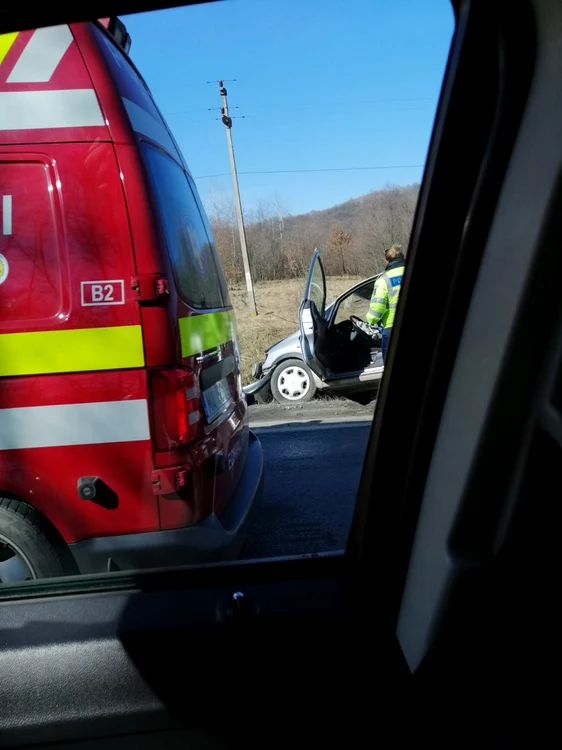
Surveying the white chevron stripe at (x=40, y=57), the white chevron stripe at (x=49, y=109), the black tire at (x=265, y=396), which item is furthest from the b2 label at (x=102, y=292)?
the black tire at (x=265, y=396)

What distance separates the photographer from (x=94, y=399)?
7.18ft

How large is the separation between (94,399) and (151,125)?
3.83 feet

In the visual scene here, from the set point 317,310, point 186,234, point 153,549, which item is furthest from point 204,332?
point 317,310

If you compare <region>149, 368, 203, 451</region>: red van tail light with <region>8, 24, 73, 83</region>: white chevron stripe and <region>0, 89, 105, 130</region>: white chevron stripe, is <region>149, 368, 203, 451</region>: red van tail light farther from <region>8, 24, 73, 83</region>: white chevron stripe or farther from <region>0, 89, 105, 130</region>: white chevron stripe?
<region>8, 24, 73, 83</region>: white chevron stripe

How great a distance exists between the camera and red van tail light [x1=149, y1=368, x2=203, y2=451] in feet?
7.29

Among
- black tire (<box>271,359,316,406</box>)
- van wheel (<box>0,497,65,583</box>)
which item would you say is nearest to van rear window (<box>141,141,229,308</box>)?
van wheel (<box>0,497,65,583</box>)

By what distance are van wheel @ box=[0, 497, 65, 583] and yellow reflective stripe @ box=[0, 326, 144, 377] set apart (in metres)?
0.50

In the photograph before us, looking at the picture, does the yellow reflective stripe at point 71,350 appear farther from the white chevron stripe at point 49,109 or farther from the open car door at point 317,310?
the open car door at point 317,310

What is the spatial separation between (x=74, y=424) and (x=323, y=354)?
2.55 meters

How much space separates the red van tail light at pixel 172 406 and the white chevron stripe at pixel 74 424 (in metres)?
0.05

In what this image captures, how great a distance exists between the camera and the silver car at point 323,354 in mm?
4258

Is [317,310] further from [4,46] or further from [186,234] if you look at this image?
[4,46]

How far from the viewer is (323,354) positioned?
451 cm

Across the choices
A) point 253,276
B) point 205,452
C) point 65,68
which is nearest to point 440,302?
point 205,452
